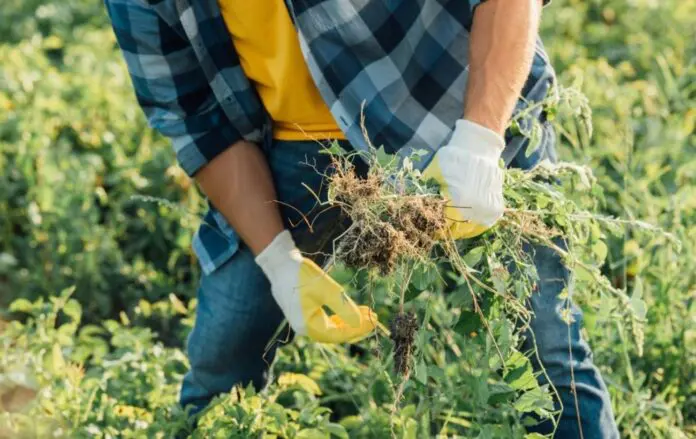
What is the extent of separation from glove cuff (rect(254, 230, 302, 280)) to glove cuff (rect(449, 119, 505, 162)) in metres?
0.43

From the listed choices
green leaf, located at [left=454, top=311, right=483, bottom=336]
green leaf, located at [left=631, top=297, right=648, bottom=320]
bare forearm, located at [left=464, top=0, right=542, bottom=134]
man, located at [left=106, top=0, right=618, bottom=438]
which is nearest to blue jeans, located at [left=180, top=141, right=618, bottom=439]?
man, located at [left=106, top=0, right=618, bottom=438]

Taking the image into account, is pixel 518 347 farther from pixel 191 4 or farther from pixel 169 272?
pixel 169 272

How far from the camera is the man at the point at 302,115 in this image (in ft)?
6.82

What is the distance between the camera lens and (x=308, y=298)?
2189mm

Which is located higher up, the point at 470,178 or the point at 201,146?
the point at 470,178

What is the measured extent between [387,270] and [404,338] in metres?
0.14

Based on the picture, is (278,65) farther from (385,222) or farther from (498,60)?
(385,222)

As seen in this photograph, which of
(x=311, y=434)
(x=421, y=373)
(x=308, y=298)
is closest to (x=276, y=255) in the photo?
(x=308, y=298)

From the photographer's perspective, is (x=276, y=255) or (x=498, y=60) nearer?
(x=498, y=60)

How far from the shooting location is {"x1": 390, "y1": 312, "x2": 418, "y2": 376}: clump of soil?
6.25 feet

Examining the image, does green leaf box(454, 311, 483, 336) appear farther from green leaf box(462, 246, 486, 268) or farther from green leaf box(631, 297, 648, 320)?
green leaf box(631, 297, 648, 320)

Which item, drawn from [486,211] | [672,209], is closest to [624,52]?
[672,209]

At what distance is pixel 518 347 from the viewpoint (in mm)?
2125

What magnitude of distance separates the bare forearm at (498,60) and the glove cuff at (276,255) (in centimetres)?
46
